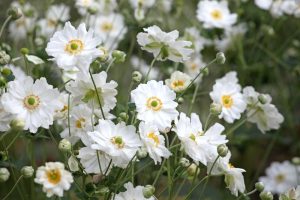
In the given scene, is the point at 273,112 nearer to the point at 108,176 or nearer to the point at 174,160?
the point at 174,160

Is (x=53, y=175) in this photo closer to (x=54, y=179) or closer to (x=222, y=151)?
(x=54, y=179)

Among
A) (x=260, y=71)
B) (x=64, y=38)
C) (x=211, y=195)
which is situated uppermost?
(x=64, y=38)

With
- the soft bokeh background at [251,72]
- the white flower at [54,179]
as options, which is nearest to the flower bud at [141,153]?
the white flower at [54,179]

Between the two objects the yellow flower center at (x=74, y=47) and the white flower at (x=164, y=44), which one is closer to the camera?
the yellow flower center at (x=74, y=47)

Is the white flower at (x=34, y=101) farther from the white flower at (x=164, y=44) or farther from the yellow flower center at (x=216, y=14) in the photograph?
the yellow flower center at (x=216, y=14)

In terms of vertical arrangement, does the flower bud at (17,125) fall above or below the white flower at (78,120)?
above

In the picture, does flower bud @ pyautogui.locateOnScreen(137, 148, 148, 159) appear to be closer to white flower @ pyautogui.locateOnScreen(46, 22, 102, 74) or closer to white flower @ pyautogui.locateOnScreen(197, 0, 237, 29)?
white flower @ pyautogui.locateOnScreen(46, 22, 102, 74)

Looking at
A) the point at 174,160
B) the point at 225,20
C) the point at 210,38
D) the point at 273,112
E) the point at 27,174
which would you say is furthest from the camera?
the point at 210,38

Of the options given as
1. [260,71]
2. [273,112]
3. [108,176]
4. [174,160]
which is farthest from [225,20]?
[108,176]
